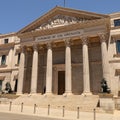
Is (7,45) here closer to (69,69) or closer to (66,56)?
(66,56)

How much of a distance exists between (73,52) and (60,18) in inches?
242

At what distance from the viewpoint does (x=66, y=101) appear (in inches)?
870

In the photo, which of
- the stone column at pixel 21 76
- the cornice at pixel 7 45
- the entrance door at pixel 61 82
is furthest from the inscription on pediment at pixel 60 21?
the cornice at pixel 7 45

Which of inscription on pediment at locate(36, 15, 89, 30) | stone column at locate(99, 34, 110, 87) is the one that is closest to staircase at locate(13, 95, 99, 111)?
stone column at locate(99, 34, 110, 87)

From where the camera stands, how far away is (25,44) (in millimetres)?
30562

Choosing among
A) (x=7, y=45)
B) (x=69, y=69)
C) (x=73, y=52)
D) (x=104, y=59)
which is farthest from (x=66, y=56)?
(x=7, y=45)

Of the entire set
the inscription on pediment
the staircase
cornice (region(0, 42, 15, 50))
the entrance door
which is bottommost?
the staircase

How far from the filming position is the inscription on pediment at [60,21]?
88.9ft

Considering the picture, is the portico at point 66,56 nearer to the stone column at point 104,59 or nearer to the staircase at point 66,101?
the stone column at point 104,59

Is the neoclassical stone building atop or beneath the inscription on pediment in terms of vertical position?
beneath

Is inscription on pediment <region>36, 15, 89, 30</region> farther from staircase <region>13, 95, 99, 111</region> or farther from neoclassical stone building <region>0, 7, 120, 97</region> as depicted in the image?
staircase <region>13, 95, 99, 111</region>

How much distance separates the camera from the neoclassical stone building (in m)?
24.9

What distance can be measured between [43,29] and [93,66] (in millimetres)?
10237

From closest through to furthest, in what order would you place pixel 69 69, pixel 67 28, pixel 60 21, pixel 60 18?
pixel 69 69 → pixel 67 28 → pixel 60 21 → pixel 60 18
